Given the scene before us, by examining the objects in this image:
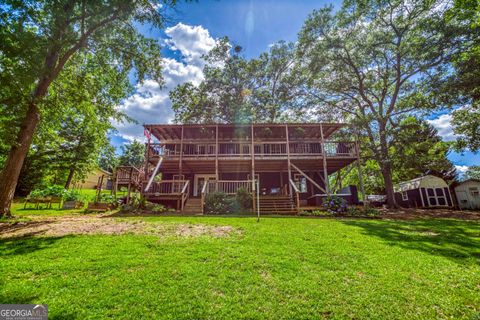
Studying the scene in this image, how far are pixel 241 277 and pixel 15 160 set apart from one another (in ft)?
33.4

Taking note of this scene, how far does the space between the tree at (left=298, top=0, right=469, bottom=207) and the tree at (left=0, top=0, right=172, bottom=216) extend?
48.9 feet

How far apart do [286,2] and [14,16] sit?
12179mm

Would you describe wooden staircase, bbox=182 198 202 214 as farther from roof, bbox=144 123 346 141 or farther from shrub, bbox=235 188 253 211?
roof, bbox=144 123 346 141

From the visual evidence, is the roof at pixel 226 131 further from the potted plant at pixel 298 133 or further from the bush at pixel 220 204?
the bush at pixel 220 204

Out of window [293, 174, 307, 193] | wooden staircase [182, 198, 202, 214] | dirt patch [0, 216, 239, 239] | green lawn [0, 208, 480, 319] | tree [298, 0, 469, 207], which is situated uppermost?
tree [298, 0, 469, 207]

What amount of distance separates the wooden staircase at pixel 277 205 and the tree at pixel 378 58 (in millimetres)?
8769

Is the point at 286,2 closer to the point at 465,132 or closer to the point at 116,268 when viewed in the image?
the point at 116,268

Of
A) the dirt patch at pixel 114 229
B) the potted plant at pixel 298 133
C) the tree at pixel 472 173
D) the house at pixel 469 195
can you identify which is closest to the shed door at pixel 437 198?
the house at pixel 469 195

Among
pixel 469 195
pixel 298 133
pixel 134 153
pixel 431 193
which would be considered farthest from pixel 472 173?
pixel 134 153

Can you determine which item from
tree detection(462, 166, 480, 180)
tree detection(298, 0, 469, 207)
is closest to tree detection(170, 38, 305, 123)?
tree detection(298, 0, 469, 207)

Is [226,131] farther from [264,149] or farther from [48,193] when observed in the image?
[48,193]

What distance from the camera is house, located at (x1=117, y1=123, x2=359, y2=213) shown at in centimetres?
1350

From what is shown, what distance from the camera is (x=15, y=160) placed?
815 cm

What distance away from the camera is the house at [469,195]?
19.8 m
